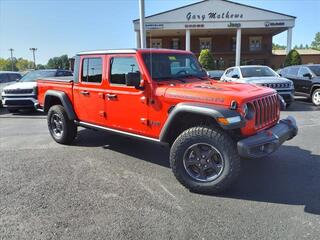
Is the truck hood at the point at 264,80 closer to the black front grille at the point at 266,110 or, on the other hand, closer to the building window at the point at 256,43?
the black front grille at the point at 266,110

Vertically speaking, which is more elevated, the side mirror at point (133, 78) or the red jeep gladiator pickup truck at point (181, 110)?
the side mirror at point (133, 78)

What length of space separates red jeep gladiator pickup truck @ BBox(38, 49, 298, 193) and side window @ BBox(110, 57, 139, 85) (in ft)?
0.05

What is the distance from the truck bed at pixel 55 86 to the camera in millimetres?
6183

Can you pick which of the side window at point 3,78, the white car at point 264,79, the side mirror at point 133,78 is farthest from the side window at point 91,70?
the side window at point 3,78

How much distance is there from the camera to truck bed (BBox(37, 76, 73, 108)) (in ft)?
20.3

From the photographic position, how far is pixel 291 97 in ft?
35.8

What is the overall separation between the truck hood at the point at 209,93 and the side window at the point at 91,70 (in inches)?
57.8

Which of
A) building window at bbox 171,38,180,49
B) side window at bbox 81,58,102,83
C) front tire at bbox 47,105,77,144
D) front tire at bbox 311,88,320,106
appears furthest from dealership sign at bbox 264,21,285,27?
→ side window at bbox 81,58,102,83

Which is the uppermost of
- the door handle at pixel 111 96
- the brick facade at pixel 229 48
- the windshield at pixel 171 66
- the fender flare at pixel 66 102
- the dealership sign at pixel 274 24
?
the dealership sign at pixel 274 24

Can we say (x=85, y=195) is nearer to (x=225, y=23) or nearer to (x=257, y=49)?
(x=225, y=23)

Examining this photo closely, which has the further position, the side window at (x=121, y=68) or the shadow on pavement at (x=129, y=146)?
the shadow on pavement at (x=129, y=146)

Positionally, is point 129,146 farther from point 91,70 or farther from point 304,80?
point 304,80

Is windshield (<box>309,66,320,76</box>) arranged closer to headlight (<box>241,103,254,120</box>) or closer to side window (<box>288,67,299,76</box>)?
side window (<box>288,67,299,76</box>)

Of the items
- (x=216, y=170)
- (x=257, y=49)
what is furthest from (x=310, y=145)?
(x=257, y=49)
